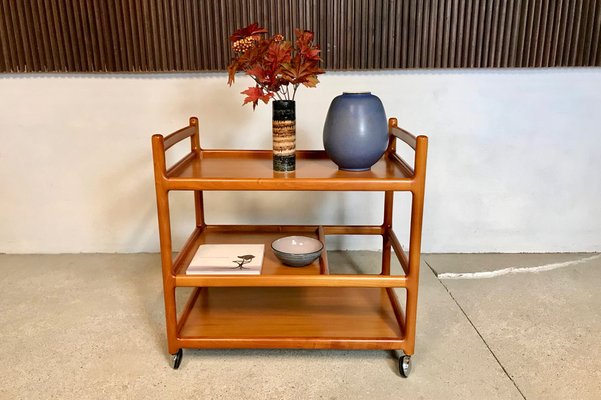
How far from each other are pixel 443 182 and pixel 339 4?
3.32ft

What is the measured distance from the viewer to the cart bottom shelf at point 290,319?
1512 millimetres

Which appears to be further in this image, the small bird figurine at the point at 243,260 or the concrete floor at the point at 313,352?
the small bird figurine at the point at 243,260

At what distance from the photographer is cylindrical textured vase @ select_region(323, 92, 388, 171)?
4.86 feet

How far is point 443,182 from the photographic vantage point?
2.43 m

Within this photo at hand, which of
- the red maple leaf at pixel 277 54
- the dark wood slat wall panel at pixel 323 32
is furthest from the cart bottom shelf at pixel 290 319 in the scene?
the dark wood slat wall panel at pixel 323 32

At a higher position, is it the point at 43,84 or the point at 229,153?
the point at 43,84

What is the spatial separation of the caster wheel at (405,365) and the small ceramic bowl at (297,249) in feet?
1.41

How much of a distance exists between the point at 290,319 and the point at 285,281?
28cm

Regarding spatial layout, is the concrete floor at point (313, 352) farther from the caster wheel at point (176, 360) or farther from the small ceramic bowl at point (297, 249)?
the small ceramic bowl at point (297, 249)

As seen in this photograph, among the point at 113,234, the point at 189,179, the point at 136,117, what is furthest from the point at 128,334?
the point at 136,117

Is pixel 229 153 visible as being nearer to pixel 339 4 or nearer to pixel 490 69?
pixel 339 4

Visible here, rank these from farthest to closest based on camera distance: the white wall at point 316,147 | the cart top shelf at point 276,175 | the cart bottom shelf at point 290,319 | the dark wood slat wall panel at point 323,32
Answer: the white wall at point 316,147 < the dark wood slat wall panel at point 323,32 < the cart bottom shelf at point 290,319 < the cart top shelf at point 276,175

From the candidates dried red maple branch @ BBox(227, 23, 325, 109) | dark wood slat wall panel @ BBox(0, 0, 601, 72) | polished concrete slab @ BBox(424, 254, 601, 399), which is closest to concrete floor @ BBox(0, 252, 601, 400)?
polished concrete slab @ BBox(424, 254, 601, 399)

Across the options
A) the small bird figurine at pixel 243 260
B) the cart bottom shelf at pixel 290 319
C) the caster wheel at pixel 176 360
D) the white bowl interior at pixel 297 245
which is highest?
the small bird figurine at pixel 243 260
